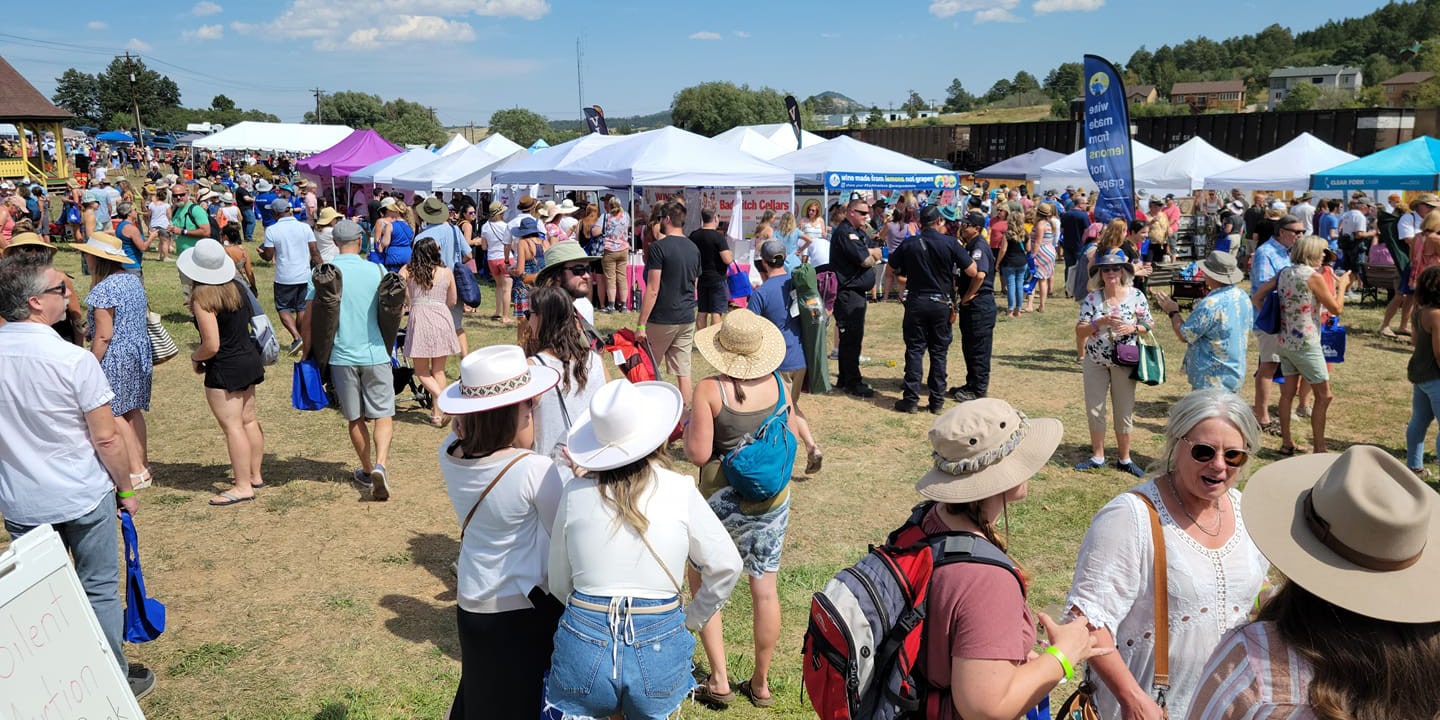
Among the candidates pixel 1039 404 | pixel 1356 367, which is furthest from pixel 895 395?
pixel 1356 367

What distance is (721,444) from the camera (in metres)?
3.78

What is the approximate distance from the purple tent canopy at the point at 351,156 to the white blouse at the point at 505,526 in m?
22.8

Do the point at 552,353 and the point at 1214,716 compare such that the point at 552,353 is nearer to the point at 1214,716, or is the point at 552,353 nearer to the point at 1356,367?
the point at 1214,716

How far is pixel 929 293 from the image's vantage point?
27.3ft

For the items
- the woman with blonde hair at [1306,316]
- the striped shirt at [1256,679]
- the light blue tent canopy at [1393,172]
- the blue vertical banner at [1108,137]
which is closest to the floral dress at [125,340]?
the striped shirt at [1256,679]

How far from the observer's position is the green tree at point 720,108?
9325 centimetres

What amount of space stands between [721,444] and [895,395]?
576 centimetres

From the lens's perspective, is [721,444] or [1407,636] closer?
[1407,636]

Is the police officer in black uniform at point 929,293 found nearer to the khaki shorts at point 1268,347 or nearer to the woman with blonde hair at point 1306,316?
the khaki shorts at point 1268,347

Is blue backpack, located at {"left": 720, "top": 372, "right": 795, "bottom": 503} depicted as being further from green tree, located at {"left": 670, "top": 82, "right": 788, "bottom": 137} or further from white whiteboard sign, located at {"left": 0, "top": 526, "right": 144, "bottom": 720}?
green tree, located at {"left": 670, "top": 82, "right": 788, "bottom": 137}

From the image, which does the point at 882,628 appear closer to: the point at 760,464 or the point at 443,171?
the point at 760,464

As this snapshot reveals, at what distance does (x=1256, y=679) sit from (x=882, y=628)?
0.71 m

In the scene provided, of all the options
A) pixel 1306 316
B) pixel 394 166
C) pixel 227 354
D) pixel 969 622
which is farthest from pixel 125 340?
pixel 394 166

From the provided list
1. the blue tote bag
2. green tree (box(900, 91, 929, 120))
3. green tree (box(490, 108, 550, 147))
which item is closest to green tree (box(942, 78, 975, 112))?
green tree (box(900, 91, 929, 120))
